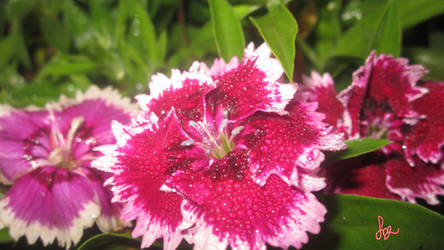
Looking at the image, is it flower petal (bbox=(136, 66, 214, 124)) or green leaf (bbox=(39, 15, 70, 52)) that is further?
green leaf (bbox=(39, 15, 70, 52))

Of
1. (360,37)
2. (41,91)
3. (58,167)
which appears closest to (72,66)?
(41,91)

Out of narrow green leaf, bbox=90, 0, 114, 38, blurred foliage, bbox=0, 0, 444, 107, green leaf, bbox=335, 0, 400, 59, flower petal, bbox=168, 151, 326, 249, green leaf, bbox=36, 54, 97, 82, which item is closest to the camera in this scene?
flower petal, bbox=168, 151, 326, 249

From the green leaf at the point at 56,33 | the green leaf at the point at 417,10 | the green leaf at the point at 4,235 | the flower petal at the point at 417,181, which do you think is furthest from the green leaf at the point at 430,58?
the green leaf at the point at 4,235

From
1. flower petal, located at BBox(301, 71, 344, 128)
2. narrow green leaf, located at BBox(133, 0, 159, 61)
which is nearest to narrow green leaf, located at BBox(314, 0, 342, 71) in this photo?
flower petal, located at BBox(301, 71, 344, 128)

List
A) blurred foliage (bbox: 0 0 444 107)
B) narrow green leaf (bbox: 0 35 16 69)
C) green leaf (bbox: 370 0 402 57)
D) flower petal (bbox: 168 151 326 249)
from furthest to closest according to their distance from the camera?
narrow green leaf (bbox: 0 35 16 69)
blurred foliage (bbox: 0 0 444 107)
green leaf (bbox: 370 0 402 57)
flower petal (bbox: 168 151 326 249)

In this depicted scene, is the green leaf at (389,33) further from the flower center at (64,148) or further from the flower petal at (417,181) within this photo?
the flower center at (64,148)

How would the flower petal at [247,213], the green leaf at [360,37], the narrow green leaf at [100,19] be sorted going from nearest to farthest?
the flower petal at [247,213] < the green leaf at [360,37] < the narrow green leaf at [100,19]

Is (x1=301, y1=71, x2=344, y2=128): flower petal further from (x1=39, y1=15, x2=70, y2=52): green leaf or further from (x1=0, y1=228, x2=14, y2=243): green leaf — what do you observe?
(x1=39, y1=15, x2=70, y2=52): green leaf

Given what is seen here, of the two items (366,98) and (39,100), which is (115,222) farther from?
(366,98)
